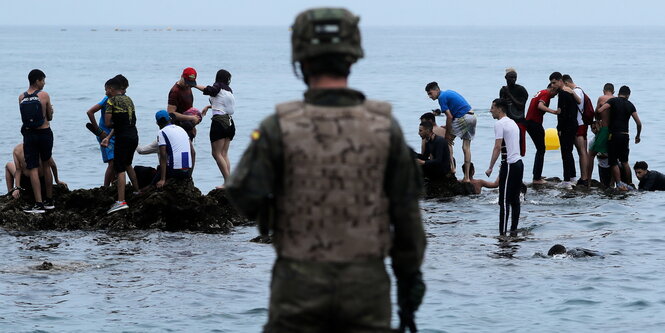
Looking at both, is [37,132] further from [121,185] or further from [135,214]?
[135,214]

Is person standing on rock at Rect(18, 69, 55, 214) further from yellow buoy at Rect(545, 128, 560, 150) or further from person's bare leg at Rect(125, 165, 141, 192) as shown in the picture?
yellow buoy at Rect(545, 128, 560, 150)

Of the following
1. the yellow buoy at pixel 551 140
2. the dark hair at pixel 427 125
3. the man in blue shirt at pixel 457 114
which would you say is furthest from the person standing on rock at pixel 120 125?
the yellow buoy at pixel 551 140

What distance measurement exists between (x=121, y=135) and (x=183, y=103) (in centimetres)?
140

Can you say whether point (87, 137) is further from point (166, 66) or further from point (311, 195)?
point (166, 66)

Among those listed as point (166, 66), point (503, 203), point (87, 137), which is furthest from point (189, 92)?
point (166, 66)

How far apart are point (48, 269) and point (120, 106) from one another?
8.83ft

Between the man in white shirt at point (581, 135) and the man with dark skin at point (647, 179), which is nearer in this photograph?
the man in white shirt at point (581, 135)

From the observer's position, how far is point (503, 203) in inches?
631

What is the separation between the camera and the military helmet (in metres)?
4.76

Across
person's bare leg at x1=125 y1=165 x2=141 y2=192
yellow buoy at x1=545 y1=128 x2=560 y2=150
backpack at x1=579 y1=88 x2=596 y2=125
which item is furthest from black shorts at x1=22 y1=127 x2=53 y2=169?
yellow buoy at x1=545 y1=128 x2=560 y2=150

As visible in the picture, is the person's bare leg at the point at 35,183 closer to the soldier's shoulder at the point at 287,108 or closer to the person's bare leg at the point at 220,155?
the person's bare leg at the point at 220,155

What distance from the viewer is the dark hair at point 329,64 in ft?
15.8

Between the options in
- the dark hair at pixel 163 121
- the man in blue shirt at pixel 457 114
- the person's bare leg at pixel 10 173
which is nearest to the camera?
the dark hair at pixel 163 121

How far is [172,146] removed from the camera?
15.4 metres
